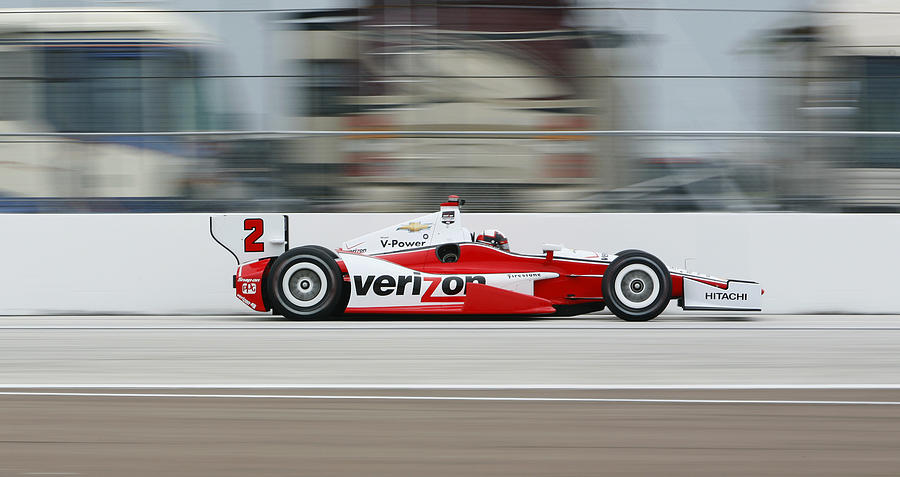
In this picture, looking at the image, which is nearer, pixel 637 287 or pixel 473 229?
pixel 637 287

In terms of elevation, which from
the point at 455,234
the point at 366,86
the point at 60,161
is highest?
the point at 366,86

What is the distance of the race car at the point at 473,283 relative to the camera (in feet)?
30.3

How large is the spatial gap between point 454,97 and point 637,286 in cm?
290

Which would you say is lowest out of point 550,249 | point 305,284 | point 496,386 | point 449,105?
point 496,386

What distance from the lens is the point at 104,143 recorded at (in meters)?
10.3

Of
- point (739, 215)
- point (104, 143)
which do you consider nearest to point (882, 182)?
point (739, 215)

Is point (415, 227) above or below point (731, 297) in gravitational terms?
above

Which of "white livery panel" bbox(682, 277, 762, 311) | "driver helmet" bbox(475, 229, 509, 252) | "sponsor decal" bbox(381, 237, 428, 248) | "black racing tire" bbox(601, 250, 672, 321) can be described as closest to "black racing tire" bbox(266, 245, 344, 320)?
"sponsor decal" bbox(381, 237, 428, 248)

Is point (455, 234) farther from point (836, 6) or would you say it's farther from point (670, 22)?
point (836, 6)

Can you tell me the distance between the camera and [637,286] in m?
9.34
